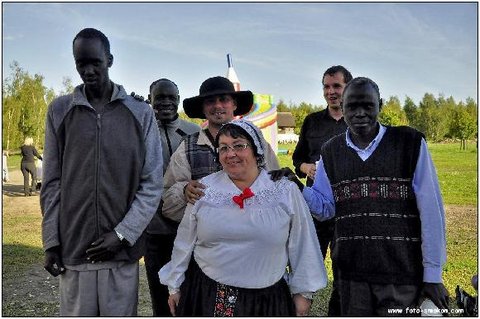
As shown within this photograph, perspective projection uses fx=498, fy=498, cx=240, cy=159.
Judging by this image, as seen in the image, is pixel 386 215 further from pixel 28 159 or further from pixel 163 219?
pixel 28 159

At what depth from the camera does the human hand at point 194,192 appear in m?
2.64

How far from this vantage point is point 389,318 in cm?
265

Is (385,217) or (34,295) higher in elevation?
(385,217)

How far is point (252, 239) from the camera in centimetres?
245

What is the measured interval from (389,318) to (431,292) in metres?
0.27

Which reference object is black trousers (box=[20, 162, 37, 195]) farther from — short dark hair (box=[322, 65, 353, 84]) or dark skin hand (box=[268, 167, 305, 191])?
dark skin hand (box=[268, 167, 305, 191])

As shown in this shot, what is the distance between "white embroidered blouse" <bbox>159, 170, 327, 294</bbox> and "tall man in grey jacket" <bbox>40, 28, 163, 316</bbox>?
0.28 metres

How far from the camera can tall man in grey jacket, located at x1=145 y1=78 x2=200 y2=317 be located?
12.0 feet

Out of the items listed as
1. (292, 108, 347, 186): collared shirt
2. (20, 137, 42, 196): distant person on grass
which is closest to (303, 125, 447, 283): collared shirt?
(292, 108, 347, 186): collared shirt

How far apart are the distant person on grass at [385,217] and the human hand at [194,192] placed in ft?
1.66

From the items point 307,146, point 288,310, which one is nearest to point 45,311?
point 307,146

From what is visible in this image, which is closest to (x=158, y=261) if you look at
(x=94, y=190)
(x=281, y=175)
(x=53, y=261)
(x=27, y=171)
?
(x=53, y=261)

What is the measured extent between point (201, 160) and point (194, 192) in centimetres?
58

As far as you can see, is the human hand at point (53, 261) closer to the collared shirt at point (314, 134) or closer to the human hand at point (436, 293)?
the human hand at point (436, 293)
